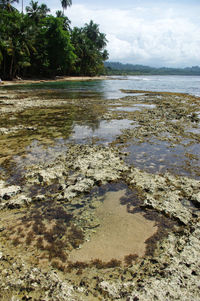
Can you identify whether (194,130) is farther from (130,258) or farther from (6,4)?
(6,4)

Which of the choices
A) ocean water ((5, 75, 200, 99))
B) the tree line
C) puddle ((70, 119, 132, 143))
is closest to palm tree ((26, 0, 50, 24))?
the tree line

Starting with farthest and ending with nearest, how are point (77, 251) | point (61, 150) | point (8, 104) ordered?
point (8, 104) → point (61, 150) → point (77, 251)

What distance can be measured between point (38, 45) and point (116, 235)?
56785 millimetres

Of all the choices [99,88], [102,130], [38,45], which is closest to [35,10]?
[38,45]

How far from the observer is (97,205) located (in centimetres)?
438

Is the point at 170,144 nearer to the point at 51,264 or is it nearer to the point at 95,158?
the point at 95,158

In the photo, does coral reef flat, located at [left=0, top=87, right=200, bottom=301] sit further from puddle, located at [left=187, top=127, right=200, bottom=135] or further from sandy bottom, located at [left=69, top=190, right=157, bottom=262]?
puddle, located at [left=187, top=127, right=200, bottom=135]

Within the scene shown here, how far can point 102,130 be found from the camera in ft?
34.3

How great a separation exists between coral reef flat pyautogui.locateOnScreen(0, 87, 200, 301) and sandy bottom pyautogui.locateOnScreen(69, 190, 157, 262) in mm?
17

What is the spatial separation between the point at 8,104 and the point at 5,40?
83.9 feet

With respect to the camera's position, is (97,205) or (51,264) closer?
(51,264)

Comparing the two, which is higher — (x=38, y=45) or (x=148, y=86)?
(x=38, y=45)

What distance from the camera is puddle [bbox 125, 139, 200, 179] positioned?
6.06 metres

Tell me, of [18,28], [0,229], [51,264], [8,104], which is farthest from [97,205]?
[18,28]
